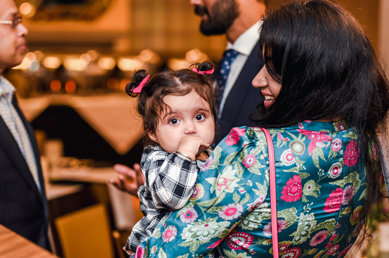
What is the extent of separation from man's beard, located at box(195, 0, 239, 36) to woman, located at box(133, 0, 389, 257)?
0.96 metres

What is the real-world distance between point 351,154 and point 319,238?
0.72 ft

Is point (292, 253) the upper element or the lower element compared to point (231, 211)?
lower

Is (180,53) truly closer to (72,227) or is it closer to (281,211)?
(72,227)

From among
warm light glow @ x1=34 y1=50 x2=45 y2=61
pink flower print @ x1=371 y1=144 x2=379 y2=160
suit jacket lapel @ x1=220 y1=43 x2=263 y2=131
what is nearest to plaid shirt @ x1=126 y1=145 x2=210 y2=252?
pink flower print @ x1=371 y1=144 x2=379 y2=160

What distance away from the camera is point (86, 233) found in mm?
2004

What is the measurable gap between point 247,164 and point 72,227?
4.57ft

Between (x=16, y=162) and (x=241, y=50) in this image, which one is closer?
(x=16, y=162)

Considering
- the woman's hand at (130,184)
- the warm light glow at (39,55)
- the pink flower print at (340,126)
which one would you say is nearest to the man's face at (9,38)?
the woman's hand at (130,184)

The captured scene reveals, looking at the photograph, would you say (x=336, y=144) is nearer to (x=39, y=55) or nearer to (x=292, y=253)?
(x=292, y=253)

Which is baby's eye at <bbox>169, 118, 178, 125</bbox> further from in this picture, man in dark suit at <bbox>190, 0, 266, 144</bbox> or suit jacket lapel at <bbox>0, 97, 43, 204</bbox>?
suit jacket lapel at <bbox>0, 97, 43, 204</bbox>

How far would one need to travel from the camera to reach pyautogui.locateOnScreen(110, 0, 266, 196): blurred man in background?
5.20 feet

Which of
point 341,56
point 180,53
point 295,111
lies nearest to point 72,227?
point 295,111

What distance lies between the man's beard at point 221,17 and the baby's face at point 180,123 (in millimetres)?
939

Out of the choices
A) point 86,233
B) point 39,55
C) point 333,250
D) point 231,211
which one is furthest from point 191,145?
point 39,55
